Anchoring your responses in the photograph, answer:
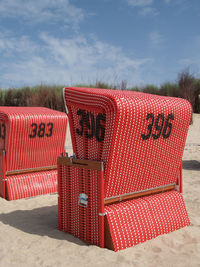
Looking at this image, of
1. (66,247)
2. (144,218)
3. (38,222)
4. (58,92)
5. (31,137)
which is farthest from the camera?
(58,92)

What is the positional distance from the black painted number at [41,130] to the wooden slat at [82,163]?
2.42m

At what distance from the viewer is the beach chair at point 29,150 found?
6820 mm

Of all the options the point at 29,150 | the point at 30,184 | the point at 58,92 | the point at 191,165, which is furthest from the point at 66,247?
the point at 58,92

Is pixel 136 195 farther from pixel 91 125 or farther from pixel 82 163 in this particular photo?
pixel 91 125

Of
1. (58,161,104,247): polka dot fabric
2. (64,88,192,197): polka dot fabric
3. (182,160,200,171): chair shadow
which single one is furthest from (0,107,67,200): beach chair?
(182,160,200,171): chair shadow

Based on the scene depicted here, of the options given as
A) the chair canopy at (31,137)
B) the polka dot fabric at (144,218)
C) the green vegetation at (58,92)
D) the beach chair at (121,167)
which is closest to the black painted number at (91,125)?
the beach chair at (121,167)

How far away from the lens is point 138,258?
12.8 ft

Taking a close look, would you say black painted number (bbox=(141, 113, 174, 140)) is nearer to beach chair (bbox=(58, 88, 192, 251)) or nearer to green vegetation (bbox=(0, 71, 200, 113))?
beach chair (bbox=(58, 88, 192, 251))

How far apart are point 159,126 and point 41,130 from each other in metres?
3.43

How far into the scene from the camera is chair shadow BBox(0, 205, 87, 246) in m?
4.66

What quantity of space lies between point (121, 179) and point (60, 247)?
3.94 ft

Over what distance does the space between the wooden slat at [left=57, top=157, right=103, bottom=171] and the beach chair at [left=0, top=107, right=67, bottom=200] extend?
7.83 ft

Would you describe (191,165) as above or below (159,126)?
below

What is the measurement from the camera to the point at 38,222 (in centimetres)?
531
